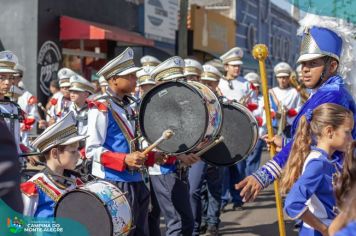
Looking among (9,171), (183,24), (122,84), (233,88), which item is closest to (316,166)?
(122,84)

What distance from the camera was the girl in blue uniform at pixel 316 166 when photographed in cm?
336

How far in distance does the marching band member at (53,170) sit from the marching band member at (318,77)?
3.65ft

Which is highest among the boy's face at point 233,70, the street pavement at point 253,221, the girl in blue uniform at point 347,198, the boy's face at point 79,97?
the boy's face at point 233,70

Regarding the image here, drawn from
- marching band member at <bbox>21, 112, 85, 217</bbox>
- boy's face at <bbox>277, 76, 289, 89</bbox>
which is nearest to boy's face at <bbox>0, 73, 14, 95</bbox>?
marching band member at <bbox>21, 112, 85, 217</bbox>

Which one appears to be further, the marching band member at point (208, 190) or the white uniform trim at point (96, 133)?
the marching band member at point (208, 190)

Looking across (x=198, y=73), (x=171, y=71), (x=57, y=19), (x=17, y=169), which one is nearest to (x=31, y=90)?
(x=57, y=19)

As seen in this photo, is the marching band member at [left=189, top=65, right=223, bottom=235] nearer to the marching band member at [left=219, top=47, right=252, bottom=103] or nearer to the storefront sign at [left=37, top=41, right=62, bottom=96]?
the marching band member at [left=219, top=47, right=252, bottom=103]

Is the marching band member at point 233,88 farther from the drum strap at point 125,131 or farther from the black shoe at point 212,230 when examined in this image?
the drum strap at point 125,131

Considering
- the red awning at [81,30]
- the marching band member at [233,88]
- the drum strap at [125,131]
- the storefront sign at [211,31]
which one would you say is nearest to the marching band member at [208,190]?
the marching band member at [233,88]

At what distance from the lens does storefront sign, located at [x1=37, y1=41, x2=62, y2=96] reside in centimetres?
1373

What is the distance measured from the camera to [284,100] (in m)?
10.6

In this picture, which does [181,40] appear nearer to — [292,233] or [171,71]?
[292,233]

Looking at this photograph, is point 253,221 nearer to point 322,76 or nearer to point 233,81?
point 233,81

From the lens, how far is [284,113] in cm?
1010
